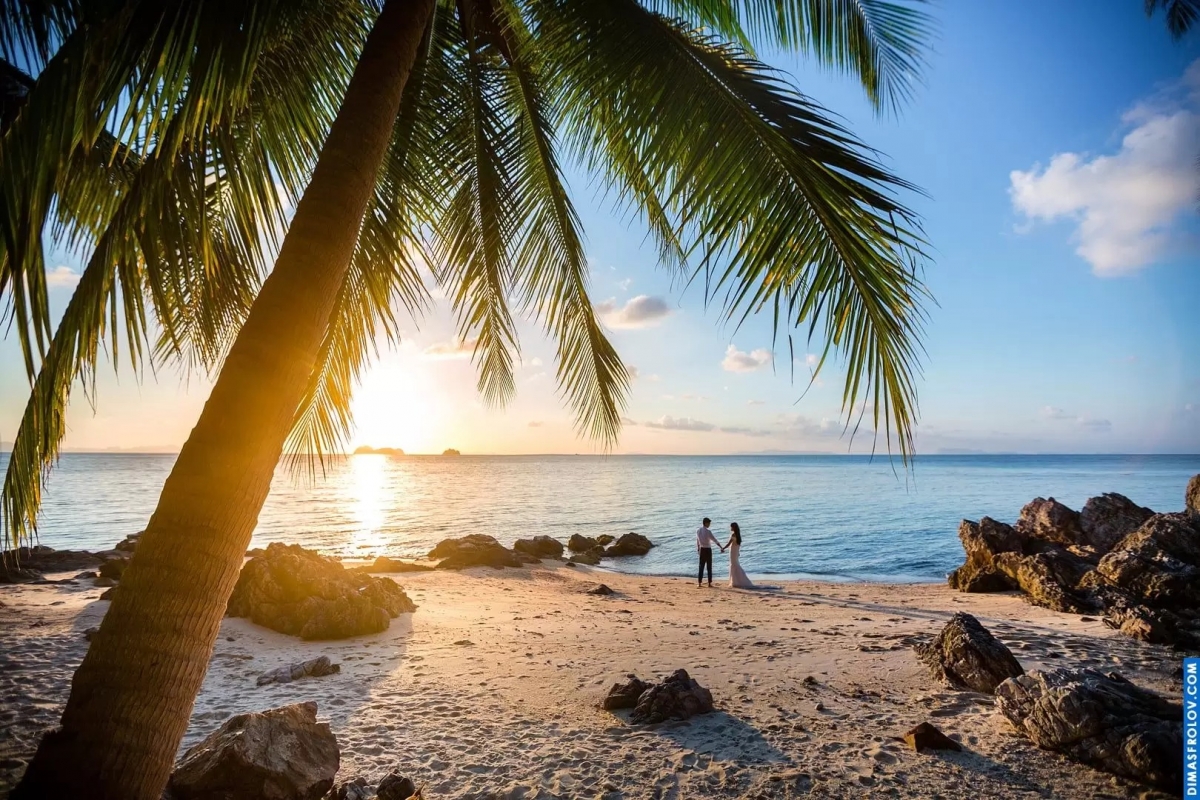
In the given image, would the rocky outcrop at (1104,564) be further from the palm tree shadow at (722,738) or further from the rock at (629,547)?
the rock at (629,547)

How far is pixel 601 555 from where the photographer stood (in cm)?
2147

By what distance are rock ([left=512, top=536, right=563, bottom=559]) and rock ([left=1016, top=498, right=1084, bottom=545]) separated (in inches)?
510

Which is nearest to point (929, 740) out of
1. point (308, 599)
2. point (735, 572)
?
point (308, 599)

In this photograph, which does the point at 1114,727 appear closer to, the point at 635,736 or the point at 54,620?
the point at 635,736

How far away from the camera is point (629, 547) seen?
72.3 ft

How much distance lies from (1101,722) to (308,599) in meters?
7.61

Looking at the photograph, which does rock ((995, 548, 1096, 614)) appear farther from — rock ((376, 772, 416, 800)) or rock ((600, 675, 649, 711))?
rock ((376, 772, 416, 800))

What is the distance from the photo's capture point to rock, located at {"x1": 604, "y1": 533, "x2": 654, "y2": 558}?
2170 centimetres

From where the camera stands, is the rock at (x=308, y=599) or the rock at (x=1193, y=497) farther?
the rock at (x=1193, y=497)

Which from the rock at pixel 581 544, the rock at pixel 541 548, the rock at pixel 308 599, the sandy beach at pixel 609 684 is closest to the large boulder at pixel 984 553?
the sandy beach at pixel 609 684

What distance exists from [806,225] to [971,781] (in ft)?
11.5

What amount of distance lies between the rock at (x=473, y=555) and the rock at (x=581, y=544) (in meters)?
5.83

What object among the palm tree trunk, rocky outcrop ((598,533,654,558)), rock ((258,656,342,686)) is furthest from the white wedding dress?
the palm tree trunk

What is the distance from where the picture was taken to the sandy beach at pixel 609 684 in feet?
12.6
